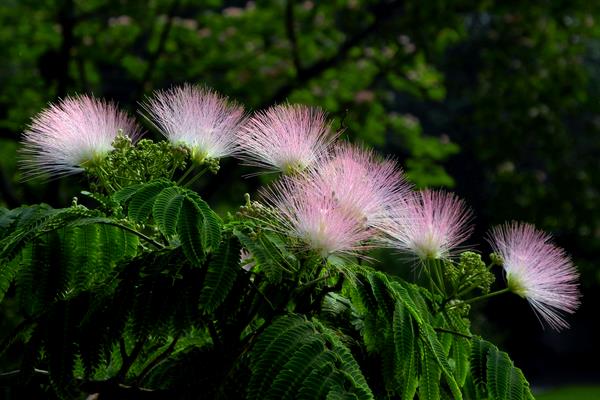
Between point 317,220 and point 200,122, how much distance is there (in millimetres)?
521

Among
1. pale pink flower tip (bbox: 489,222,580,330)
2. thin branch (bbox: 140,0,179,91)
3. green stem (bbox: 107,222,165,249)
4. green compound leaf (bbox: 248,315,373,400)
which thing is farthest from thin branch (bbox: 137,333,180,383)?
thin branch (bbox: 140,0,179,91)

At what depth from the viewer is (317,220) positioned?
5.74ft

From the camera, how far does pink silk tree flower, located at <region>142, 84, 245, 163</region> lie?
2137 mm

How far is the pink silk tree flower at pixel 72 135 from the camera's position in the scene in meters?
2.07

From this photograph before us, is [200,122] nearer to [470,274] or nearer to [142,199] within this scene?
[142,199]

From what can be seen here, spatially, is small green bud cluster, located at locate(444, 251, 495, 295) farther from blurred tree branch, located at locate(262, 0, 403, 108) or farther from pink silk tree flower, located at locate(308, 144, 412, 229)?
blurred tree branch, located at locate(262, 0, 403, 108)

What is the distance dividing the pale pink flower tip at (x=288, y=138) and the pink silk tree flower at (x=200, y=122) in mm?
81

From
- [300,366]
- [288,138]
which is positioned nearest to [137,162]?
[288,138]

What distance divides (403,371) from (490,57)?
9221 millimetres

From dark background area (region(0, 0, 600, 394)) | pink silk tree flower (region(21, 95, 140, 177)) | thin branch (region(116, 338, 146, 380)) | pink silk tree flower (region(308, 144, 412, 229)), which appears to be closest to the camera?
pink silk tree flower (region(308, 144, 412, 229))

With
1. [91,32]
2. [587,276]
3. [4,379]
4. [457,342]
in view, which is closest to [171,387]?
Answer: [4,379]

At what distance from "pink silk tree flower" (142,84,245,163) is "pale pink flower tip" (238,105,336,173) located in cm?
8

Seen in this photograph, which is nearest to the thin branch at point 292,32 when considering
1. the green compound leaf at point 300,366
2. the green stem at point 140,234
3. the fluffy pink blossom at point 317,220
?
the green stem at point 140,234

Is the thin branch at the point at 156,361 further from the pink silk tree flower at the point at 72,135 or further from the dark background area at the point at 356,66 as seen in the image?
the dark background area at the point at 356,66
